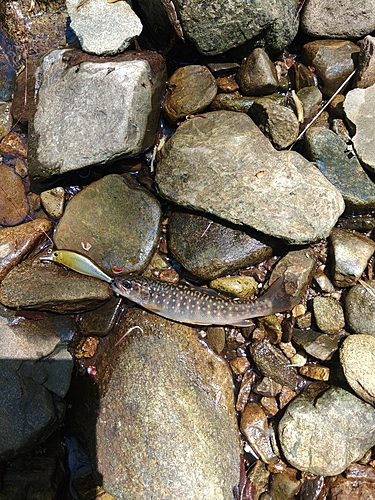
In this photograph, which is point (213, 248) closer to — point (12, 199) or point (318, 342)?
point (318, 342)

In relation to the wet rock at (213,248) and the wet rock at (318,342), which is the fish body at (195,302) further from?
the wet rock at (318,342)

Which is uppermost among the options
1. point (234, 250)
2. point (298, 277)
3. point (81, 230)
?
point (81, 230)

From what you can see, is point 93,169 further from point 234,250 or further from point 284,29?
point 284,29

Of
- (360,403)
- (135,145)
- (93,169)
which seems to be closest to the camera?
(360,403)

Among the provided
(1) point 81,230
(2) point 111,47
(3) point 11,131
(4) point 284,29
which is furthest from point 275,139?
(3) point 11,131

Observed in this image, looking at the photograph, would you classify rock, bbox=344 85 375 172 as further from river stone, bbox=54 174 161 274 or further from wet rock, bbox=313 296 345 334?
river stone, bbox=54 174 161 274

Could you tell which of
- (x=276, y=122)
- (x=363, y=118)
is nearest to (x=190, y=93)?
(x=276, y=122)

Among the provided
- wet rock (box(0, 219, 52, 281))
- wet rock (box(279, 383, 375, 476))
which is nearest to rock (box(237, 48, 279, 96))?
wet rock (box(0, 219, 52, 281))
